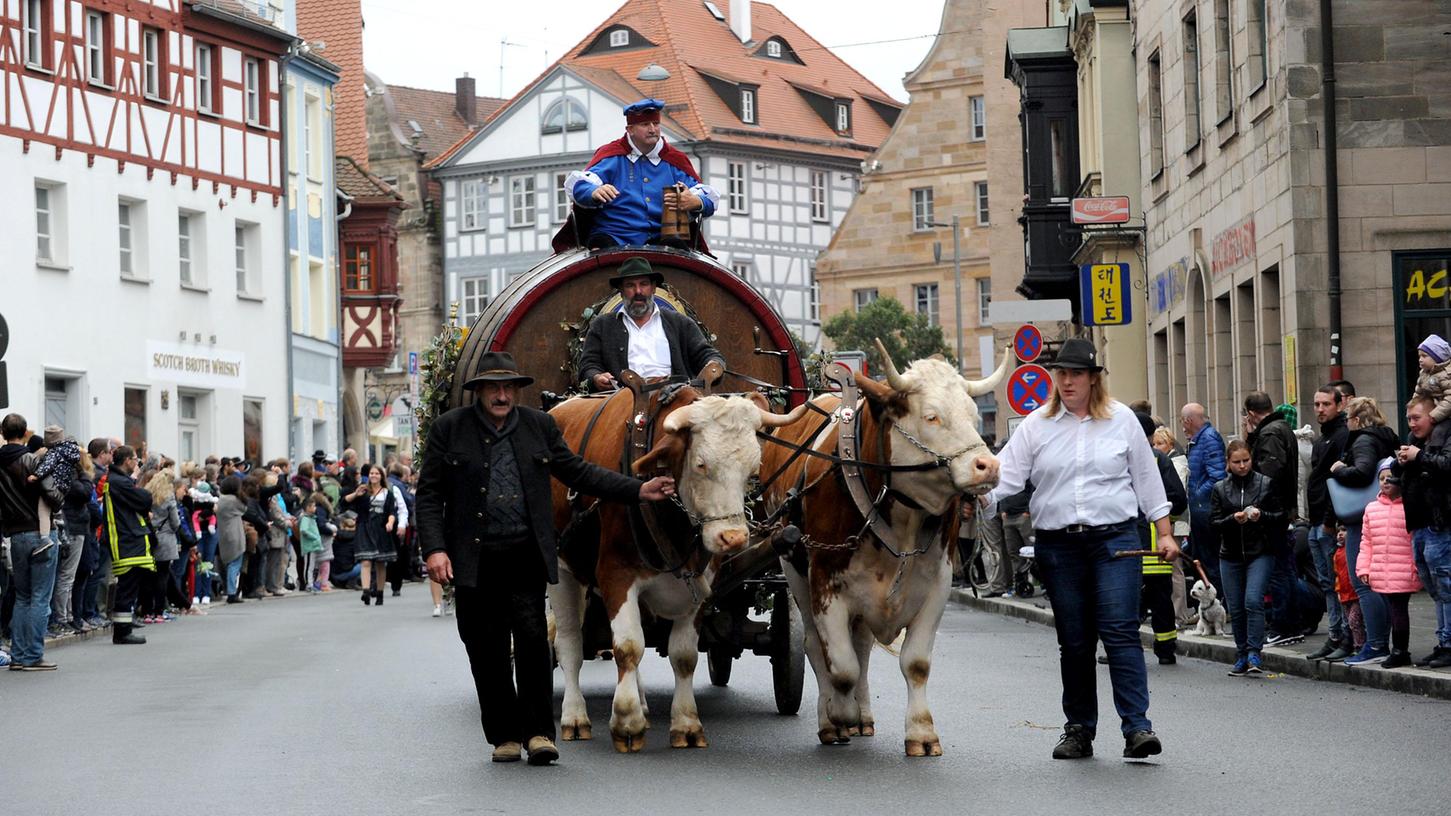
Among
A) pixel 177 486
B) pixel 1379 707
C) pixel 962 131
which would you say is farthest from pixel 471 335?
pixel 962 131

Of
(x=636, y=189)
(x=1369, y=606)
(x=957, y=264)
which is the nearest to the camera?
(x=636, y=189)

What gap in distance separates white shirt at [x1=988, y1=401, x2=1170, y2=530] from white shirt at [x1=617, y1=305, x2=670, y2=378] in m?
2.52

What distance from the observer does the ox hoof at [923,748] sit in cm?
Result: 1116

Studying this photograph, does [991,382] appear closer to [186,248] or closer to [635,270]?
[635,270]

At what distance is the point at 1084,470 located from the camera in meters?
11.0

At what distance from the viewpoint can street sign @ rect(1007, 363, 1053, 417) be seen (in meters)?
24.8

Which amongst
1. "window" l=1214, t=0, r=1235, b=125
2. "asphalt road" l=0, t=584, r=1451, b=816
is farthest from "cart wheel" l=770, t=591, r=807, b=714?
"window" l=1214, t=0, r=1235, b=125

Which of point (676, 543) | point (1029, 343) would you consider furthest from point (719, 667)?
point (1029, 343)

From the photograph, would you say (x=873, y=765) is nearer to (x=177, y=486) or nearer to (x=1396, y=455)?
(x=1396, y=455)

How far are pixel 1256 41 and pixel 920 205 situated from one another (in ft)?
183

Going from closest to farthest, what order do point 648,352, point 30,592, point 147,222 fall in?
point 648,352 → point 30,592 → point 147,222

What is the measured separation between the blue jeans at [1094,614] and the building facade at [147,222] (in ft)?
99.2

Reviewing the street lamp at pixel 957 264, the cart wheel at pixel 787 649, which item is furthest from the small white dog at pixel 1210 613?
the street lamp at pixel 957 264

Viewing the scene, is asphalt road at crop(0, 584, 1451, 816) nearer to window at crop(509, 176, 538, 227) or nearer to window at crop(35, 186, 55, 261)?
window at crop(35, 186, 55, 261)
